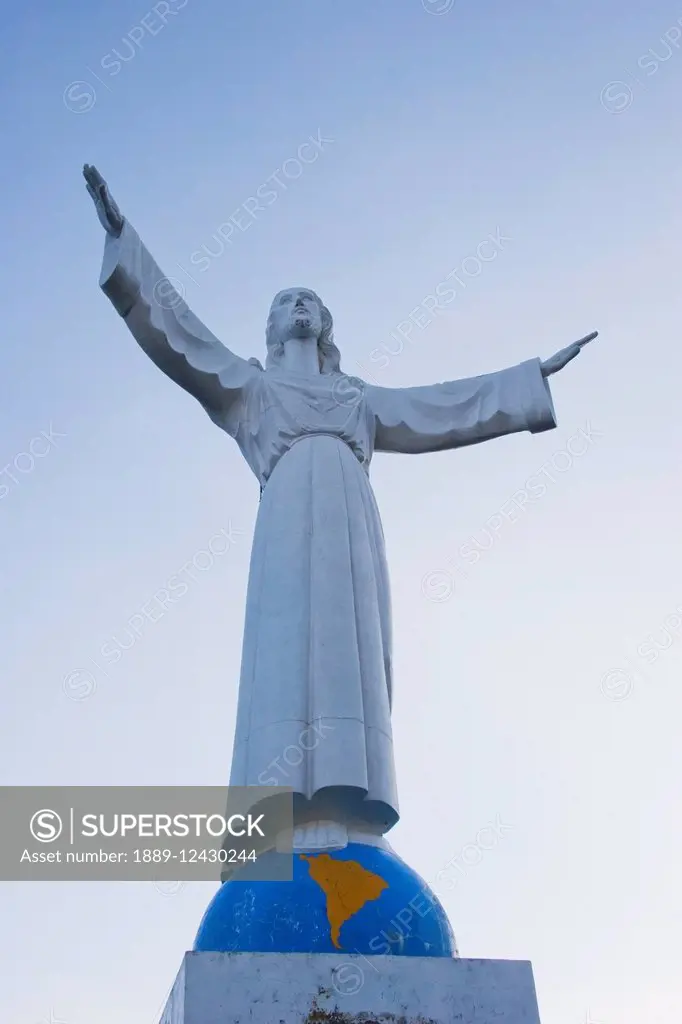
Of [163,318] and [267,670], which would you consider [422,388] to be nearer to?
[163,318]

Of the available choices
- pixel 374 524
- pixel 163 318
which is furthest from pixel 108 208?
pixel 374 524

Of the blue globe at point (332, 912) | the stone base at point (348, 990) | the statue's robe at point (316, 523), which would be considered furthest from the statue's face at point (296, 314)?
the stone base at point (348, 990)

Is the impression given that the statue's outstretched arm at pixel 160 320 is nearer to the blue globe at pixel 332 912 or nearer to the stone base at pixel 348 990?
the blue globe at pixel 332 912

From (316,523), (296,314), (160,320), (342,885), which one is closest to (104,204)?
(160,320)

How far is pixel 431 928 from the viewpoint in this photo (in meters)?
5.09

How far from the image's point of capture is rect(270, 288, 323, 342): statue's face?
802cm

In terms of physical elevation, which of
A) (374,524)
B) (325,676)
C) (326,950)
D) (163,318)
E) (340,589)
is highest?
(163,318)

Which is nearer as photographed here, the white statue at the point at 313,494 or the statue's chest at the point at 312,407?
the white statue at the point at 313,494

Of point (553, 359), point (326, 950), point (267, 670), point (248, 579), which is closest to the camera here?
point (326, 950)

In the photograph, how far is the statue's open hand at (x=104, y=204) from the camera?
6.77 metres

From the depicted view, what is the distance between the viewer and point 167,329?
7.31 meters

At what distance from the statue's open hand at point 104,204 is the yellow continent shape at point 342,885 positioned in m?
3.95

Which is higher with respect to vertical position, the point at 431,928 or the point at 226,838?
the point at 226,838

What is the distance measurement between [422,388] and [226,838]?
364 centimetres
